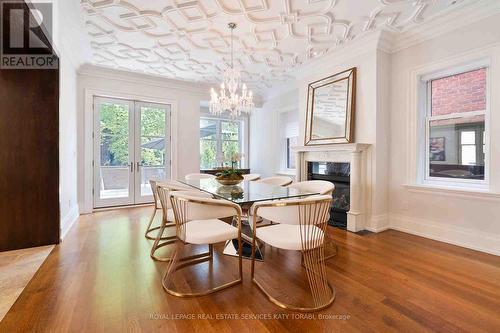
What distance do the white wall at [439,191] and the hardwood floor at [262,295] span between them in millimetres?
305

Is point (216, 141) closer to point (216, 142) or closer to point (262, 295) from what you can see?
point (216, 142)

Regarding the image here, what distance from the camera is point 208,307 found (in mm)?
1721

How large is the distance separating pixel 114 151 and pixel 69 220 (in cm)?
166

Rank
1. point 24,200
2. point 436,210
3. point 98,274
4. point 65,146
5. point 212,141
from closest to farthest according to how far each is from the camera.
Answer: point 98,274 → point 24,200 → point 436,210 → point 65,146 → point 212,141

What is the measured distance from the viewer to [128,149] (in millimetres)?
4949

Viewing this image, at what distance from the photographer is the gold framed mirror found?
3719mm

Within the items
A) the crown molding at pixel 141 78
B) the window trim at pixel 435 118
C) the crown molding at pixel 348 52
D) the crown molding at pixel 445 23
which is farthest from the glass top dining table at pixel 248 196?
the crown molding at pixel 141 78

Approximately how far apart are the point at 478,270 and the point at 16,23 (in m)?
5.18

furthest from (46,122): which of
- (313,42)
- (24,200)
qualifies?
(313,42)

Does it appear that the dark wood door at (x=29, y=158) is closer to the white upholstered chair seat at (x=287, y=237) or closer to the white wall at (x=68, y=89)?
the white wall at (x=68, y=89)

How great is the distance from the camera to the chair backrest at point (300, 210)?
1.75 meters

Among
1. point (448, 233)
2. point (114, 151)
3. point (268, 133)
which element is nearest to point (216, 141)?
point (268, 133)

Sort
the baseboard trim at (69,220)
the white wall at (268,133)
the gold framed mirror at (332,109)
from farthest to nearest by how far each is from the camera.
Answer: the white wall at (268,133)
the gold framed mirror at (332,109)
the baseboard trim at (69,220)

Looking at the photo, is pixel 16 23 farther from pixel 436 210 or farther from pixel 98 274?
pixel 436 210
